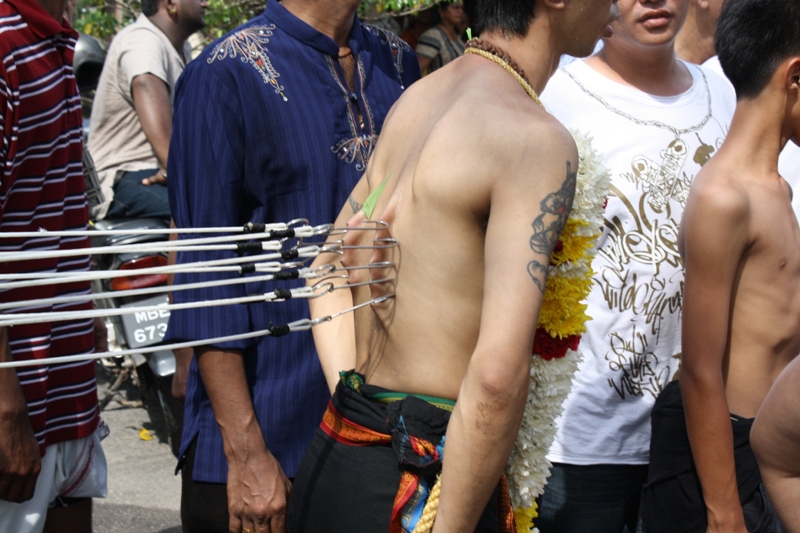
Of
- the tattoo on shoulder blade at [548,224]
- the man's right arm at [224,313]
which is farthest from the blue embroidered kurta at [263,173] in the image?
the tattoo on shoulder blade at [548,224]

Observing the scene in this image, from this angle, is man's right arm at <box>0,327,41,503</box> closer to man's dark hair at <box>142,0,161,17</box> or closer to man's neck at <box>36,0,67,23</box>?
man's neck at <box>36,0,67,23</box>

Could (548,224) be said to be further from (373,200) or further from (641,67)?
(641,67)

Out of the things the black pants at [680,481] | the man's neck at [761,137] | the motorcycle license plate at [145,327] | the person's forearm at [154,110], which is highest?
the man's neck at [761,137]

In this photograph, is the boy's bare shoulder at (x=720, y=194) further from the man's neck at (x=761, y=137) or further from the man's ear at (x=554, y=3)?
the man's ear at (x=554, y=3)

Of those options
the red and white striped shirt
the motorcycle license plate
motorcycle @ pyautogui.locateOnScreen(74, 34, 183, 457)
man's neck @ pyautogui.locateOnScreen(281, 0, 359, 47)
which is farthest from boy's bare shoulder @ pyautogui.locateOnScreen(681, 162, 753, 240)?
the motorcycle license plate

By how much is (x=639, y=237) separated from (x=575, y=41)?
0.93 m

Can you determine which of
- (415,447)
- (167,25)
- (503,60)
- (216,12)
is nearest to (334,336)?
(415,447)

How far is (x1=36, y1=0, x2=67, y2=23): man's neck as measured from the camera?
2617 mm

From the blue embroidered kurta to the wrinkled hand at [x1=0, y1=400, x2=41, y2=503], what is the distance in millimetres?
→ 417

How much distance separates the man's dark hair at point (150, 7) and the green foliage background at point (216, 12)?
1552 millimetres

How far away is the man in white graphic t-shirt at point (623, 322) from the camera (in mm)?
2852

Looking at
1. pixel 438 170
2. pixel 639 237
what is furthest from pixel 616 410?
pixel 438 170

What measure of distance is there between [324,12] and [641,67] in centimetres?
113

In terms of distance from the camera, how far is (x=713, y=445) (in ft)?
8.23
